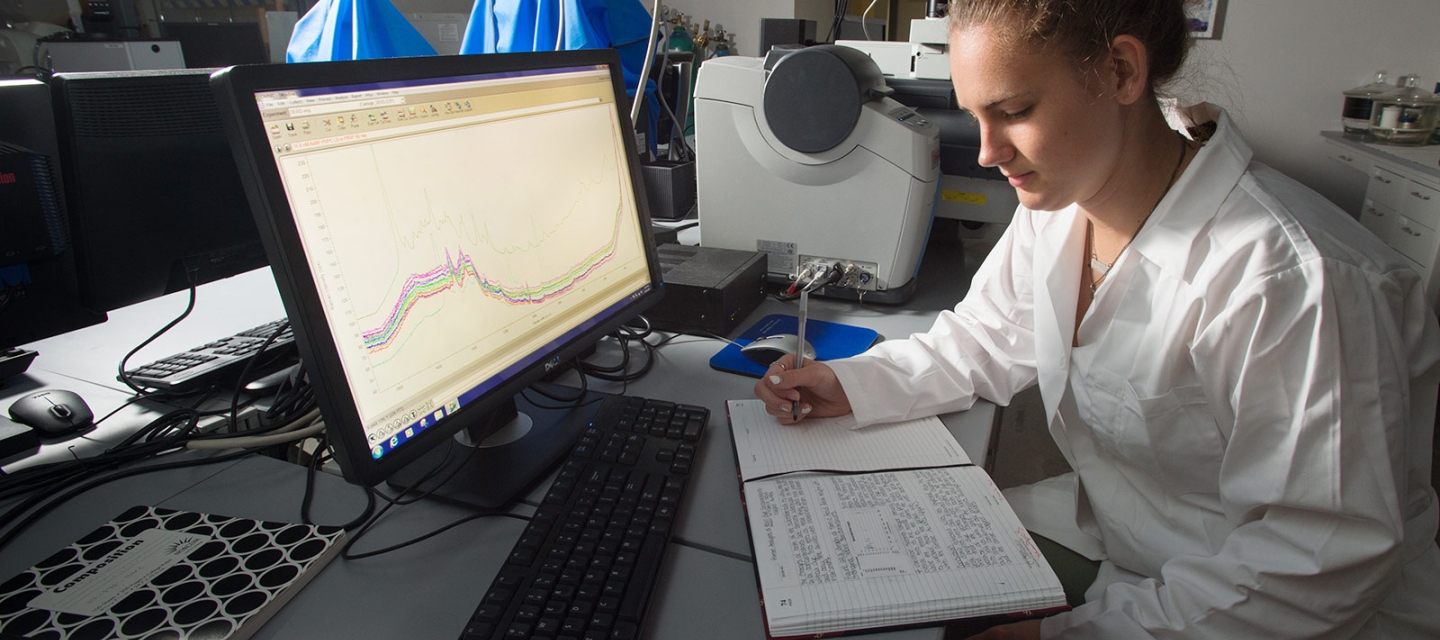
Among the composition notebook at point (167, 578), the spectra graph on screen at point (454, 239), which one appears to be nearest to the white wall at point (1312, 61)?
the spectra graph on screen at point (454, 239)

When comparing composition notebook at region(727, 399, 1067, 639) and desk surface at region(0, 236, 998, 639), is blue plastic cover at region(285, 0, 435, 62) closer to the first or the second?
desk surface at region(0, 236, 998, 639)

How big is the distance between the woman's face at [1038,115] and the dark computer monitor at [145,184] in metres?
0.86

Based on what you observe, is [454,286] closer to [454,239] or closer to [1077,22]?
[454,239]

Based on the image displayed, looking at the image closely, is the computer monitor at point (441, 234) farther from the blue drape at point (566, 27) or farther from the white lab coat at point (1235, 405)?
the blue drape at point (566, 27)

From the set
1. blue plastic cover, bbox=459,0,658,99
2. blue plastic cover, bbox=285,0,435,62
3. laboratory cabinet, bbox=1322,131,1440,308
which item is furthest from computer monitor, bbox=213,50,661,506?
laboratory cabinet, bbox=1322,131,1440,308

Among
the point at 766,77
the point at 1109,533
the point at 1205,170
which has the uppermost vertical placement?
the point at 766,77

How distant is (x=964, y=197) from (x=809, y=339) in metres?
0.50

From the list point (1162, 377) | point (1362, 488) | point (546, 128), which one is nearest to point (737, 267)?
point (546, 128)

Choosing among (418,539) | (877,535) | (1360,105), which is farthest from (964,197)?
(1360,105)

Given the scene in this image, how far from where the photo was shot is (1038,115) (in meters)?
0.75

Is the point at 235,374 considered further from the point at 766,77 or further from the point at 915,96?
the point at 915,96

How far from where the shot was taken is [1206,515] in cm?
82

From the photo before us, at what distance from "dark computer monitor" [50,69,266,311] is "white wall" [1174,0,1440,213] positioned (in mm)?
3098

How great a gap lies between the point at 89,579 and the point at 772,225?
1.03m
